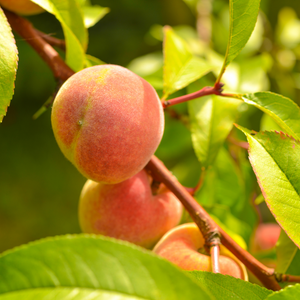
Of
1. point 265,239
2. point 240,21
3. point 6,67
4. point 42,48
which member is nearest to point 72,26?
point 42,48

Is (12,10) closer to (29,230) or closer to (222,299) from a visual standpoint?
(222,299)

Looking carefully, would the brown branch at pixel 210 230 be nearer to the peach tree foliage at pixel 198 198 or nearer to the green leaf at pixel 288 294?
the peach tree foliage at pixel 198 198

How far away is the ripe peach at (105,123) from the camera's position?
476mm

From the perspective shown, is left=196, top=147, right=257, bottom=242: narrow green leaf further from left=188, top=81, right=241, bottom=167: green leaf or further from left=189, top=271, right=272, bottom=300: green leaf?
left=189, top=271, right=272, bottom=300: green leaf

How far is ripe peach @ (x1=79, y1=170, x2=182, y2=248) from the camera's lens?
65 centimetres

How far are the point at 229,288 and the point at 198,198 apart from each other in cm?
45

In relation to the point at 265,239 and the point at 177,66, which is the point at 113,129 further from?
the point at 265,239

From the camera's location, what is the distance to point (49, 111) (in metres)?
1.39

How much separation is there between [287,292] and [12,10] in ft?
2.47

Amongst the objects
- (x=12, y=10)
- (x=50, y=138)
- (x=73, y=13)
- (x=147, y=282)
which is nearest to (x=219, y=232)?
(x=147, y=282)

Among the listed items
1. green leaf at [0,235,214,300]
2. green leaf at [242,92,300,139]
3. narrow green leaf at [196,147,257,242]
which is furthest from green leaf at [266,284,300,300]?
narrow green leaf at [196,147,257,242]

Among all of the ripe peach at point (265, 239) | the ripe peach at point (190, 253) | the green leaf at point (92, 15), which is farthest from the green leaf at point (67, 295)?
the ripe peach at point (265, 239)

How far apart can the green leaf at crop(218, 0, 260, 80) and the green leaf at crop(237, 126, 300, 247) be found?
156 mm

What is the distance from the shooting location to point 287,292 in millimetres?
396
